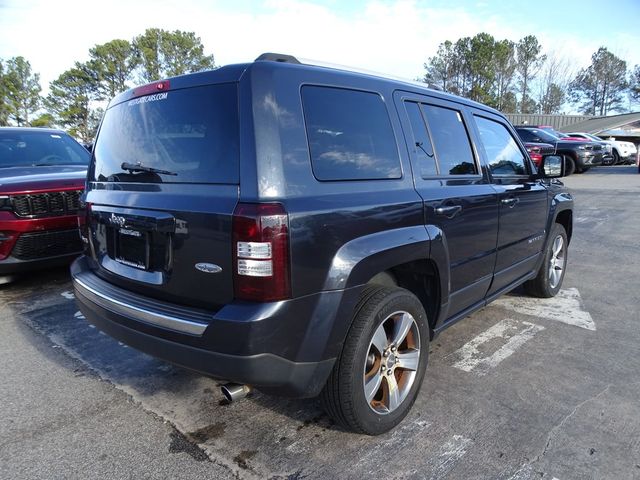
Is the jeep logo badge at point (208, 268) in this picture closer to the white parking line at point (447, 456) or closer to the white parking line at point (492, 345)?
the white parking line at point (447, 456)

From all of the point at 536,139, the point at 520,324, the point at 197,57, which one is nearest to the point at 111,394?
the point at 520,324

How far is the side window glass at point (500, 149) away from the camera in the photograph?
3723 mm

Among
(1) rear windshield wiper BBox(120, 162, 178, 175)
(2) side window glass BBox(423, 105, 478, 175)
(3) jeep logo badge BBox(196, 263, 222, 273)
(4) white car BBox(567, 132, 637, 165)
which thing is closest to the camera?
(3) jeep logo badge BBox(196, 263, 222, 273)

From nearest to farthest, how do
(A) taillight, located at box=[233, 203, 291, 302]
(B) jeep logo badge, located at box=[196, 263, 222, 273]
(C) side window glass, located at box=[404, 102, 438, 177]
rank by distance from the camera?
→ (A) taillight, located at box=[233, 203, 291, 302] < (B) jeep logo badge, located at box=[196, 263, 222, 273] < (C) side window glass, located at box=[404, 102, 438, 177]

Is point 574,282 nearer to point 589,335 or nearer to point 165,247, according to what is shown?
point 589,335

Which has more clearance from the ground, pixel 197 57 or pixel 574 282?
pixel 197 57

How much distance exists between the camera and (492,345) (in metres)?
3.79

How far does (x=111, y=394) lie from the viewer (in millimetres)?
3064

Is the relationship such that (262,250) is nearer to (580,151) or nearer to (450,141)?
(450,141)

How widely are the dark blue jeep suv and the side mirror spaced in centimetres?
173

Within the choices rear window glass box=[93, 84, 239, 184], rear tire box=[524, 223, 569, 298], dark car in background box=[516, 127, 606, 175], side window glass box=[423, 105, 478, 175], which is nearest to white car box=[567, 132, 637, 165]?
dark car in background box=[516, 127, 606, 175]

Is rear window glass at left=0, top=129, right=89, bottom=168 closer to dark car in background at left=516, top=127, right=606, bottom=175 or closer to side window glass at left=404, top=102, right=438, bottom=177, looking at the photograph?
side window glass at left=404, top=102, right=438, bottom=177

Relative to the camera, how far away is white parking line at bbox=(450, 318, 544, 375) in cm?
346

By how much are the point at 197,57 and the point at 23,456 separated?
5869cm
